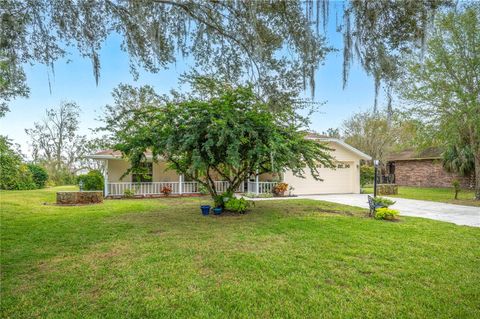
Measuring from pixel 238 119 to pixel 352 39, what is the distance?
4921mm

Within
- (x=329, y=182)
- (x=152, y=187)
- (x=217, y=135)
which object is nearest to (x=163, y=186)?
(x=152, y=187)

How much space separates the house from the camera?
49.3 feet

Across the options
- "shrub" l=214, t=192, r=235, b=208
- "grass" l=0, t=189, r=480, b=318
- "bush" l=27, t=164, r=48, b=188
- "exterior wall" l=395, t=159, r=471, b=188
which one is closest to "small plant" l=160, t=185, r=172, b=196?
"shrub" l=214, t=192, r=235, b=208

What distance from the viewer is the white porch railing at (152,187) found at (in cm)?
1470

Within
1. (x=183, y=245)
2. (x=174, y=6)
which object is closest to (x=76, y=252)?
(x=183, y=245)

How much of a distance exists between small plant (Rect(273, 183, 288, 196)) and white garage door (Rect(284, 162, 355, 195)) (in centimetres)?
70

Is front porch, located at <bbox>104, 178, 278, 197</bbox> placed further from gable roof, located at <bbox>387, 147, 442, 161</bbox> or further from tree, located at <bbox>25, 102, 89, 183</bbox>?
tree, located at <bbox>25, 102, 89, 183</bbox>

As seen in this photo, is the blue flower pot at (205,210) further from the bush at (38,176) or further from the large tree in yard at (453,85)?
the bush at (38,176)

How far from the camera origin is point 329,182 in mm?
16703

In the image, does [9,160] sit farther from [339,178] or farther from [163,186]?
[339,178]

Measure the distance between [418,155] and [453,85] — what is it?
43.4 feet

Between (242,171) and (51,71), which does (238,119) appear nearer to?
(242,171)

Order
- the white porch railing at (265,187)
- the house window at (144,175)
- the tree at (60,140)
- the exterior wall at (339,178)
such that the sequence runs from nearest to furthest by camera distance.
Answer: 1. the house window at (144,175)
2. the white porch railing at (265,187)
3. the exterior wall at (339,178)
4. the tree at (60,140)

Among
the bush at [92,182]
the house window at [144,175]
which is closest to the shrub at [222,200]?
the house window at [144,175]
